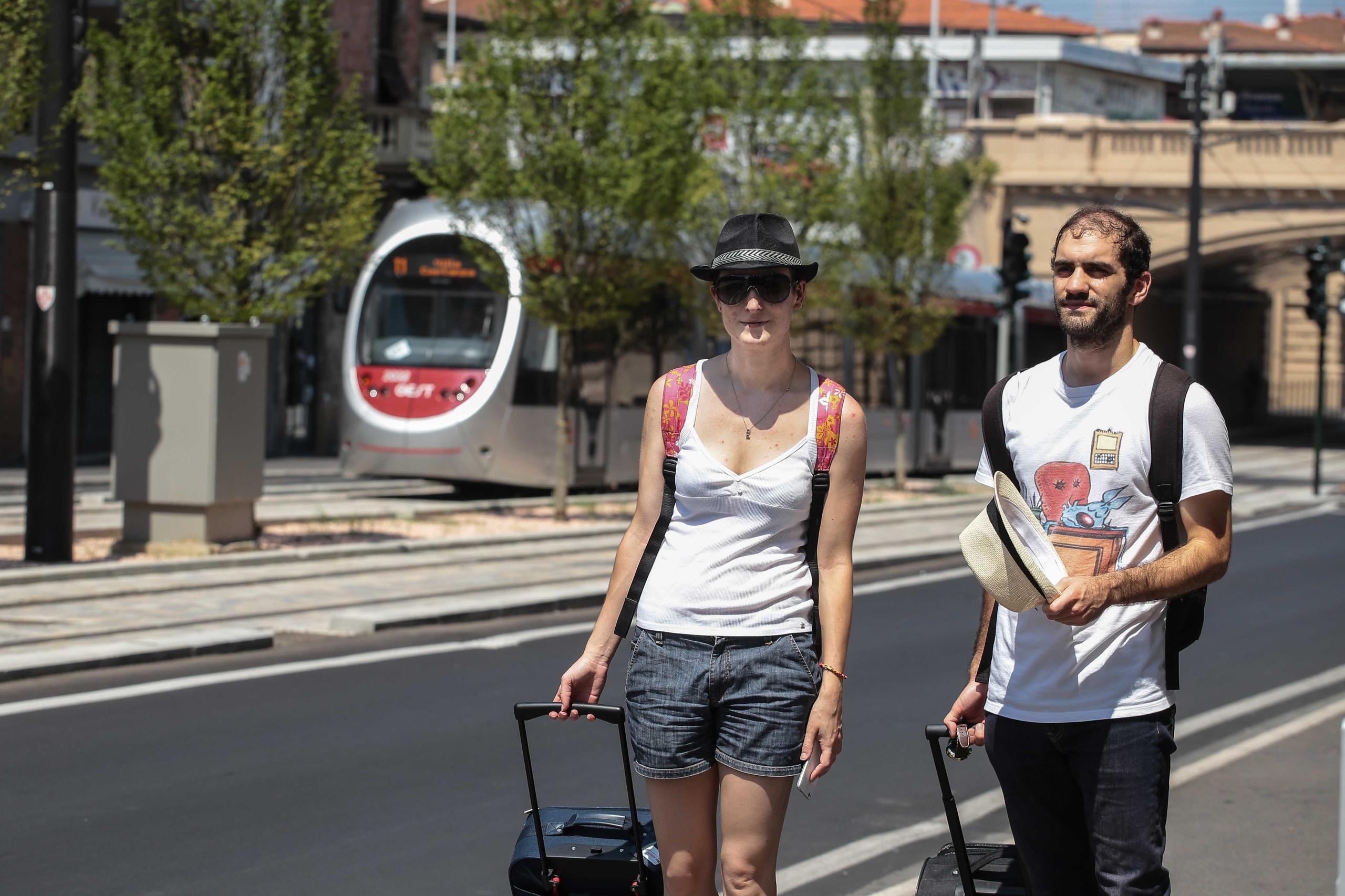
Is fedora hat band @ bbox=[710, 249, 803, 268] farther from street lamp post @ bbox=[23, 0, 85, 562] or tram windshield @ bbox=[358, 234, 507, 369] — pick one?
tram windshield @ bbox=[358, 234, 507, 369]

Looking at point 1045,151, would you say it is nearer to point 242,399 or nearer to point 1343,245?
point 1343,245

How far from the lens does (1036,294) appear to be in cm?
3328

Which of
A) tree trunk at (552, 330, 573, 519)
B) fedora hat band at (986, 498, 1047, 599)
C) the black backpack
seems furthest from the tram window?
fedora hat band at (986, 498, 1047, 599)

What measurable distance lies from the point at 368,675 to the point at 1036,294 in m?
25.8

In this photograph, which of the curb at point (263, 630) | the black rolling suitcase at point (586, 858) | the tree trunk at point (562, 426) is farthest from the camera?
the tree trunk at point (562, 426)

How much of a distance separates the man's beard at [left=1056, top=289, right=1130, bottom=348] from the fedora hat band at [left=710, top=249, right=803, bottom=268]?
579 mm

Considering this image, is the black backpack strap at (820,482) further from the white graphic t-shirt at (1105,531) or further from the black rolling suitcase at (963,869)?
the white graphic t-shirt at (1105,531)

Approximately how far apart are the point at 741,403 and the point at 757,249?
1.07 feet

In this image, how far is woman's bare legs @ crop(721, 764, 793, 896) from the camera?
11.6 feet

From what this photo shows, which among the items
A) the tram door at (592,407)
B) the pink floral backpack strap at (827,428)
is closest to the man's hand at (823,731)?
the pink floral backpack strap at (827,428)

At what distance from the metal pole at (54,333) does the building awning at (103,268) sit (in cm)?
1514

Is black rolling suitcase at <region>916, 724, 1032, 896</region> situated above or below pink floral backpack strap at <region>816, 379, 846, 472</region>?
below

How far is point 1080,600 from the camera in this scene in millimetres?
3152

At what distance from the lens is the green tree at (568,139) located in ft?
58.1
